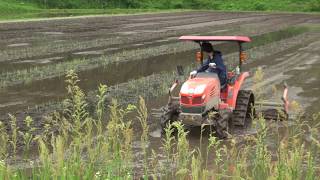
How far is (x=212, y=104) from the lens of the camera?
905 cm

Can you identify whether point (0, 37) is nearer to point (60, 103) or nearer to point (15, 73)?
point (15, 73)

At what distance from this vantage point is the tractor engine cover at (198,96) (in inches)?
340

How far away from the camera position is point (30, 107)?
1166 cm

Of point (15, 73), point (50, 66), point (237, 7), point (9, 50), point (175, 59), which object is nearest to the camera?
point (15, 73)

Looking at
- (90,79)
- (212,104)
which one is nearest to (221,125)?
(212,104)

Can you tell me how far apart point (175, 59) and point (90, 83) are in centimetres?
618

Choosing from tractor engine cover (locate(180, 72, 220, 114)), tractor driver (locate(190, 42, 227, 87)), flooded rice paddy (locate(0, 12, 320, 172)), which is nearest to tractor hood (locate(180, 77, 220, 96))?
tractor engine cover (locate(180, 72, 220, 114))

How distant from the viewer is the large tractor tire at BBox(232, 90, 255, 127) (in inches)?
382

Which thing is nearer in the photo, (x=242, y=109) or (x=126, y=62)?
(x=242, y=109)

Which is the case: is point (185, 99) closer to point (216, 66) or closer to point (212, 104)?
point (212, 104)

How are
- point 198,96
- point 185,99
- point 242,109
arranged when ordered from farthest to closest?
point 242,109 → point 185,99 → point 198,96

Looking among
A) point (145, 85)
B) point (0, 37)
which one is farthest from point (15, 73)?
point (0, 37)

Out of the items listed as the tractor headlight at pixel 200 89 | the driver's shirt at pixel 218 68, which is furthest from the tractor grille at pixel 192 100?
the driver's shirt at pixel 218 68

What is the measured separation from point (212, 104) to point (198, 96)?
540 millimetres
